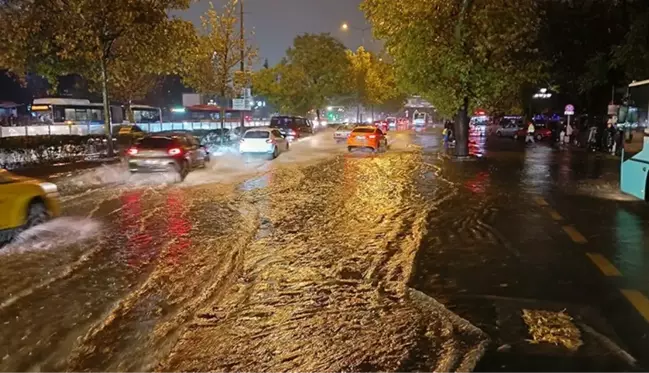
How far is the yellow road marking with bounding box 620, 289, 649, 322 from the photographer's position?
627 cm

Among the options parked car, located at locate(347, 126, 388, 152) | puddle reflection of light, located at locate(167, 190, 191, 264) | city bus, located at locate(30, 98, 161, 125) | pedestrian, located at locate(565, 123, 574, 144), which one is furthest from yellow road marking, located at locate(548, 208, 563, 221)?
city bus, located at locate(30, 98, 161, 125)

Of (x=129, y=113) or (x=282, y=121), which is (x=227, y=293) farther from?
(x=129, y=113)

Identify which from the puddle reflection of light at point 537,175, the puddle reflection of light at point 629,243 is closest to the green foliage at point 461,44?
the puddle reflection of light at point 537,175

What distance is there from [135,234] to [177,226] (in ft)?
2.95

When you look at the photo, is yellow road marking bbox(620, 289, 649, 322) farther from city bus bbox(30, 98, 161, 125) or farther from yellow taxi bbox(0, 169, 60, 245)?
city bus bbox(30, 98, 161, 125)

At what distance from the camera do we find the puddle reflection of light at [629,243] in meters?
8.16

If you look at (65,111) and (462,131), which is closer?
(462,131)

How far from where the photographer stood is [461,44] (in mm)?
25906

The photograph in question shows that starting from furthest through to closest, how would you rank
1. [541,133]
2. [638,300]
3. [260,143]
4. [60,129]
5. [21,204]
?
1. [541,133]
2. [60,129]
3. [260,143]
4. [21,204]
5. [638,300]

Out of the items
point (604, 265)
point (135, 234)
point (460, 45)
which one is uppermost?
point (460, 45)

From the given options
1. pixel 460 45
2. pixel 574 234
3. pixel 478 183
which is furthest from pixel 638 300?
pixel 460 45

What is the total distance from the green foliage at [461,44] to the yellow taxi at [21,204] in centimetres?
1823

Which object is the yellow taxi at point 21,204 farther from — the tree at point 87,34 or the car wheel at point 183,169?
the tree at point 87,34

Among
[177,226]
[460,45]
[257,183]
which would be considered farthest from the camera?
[460,45]
